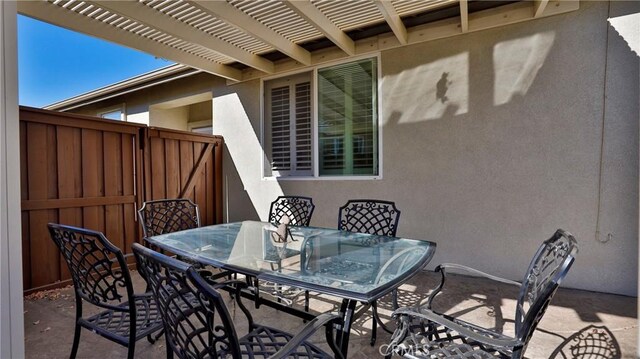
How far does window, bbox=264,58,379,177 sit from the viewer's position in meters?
4.10

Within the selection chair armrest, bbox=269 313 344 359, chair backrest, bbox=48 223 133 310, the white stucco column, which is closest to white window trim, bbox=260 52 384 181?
chair armrest, bbox=269 313 344 359

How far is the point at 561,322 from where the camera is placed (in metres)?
2.44

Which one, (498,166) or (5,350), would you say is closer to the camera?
(5,350)

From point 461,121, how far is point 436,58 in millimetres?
814

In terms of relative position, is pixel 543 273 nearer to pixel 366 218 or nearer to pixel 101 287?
pixel 366 218

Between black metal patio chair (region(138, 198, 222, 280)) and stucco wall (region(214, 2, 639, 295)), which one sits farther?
stucco wall (region(214, 2, 639, 295))

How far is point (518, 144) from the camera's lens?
326 centimetres

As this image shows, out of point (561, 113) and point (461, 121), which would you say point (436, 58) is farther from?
point (561, 113)

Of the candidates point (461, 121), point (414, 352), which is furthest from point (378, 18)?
point (414, 352)

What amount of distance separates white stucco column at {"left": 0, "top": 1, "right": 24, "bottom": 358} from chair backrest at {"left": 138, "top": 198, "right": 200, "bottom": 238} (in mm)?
1750

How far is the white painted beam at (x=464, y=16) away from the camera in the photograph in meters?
2.95

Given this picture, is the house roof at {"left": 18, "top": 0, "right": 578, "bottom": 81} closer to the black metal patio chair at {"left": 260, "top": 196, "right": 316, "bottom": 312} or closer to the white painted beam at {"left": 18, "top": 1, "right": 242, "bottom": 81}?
the white painted beam at {"left": 18, "top": 1, "right": 242, "bottom": 81}

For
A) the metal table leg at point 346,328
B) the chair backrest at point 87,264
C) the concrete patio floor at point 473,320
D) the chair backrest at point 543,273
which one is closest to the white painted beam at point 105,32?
the chair backrest at point 87,264

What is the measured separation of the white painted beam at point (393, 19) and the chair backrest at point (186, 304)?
2840 mm
